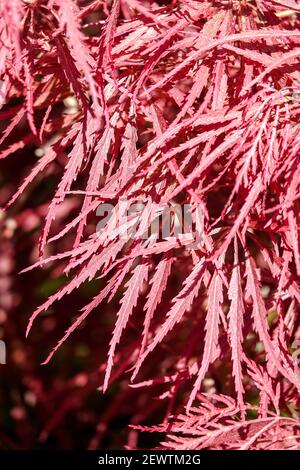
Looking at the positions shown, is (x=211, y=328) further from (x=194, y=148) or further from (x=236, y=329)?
(x=194, y=148)

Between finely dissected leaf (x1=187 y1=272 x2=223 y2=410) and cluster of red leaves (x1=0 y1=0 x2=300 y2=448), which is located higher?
cluster of red leaves (x1=0 y1=0 x2=300 y2=448)

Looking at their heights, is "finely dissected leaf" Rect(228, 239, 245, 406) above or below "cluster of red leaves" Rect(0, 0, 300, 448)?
below

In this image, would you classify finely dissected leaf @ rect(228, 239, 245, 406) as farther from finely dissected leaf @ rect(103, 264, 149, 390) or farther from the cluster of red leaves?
finely dissected leaf @ rect(103, 264, 149, 390)

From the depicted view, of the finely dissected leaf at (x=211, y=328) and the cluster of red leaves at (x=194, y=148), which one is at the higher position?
the cluster of red leaves at (x=194, y=148)

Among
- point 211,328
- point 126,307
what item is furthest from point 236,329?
point 126,307

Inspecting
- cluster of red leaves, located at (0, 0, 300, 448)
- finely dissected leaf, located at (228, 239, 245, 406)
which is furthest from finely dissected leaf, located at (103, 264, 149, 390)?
finely dissected leaf, located at (228, 239, 245, 406)

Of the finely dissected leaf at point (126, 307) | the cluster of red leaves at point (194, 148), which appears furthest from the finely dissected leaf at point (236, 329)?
the finely dissected leaf at point (126, 307)

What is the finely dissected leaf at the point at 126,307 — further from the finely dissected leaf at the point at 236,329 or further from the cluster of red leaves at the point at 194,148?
the finely dissected leaf at the point at 236,329

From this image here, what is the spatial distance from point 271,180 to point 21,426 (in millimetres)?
1459

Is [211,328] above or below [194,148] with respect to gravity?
below

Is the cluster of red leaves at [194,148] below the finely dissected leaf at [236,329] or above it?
above

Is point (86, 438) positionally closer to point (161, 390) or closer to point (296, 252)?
point (161, 390)
